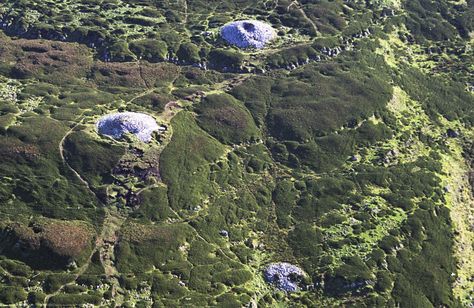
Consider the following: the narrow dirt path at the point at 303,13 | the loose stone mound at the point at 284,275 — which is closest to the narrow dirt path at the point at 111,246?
the loose stone mound at the point at 284,275

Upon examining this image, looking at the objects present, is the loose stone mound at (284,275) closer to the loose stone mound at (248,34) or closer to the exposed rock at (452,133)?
the exposed rock at (452,133)

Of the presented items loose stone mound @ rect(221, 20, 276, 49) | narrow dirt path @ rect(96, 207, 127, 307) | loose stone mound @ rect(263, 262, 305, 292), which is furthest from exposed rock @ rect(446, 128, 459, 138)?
narrow dirt path @ rect(96, 207, 127, 307)

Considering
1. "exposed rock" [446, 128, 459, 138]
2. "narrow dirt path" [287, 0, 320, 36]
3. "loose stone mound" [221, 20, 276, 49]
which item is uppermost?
"narrow dirt path" [287, 0, 320, 36]

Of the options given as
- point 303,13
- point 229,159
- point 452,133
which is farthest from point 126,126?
point 303,13

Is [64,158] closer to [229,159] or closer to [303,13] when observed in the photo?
[229,159]

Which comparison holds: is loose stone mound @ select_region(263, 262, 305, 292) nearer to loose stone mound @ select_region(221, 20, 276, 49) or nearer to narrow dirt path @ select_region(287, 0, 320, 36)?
loose stone mound @ select_region(221, 20, 276, 49)
